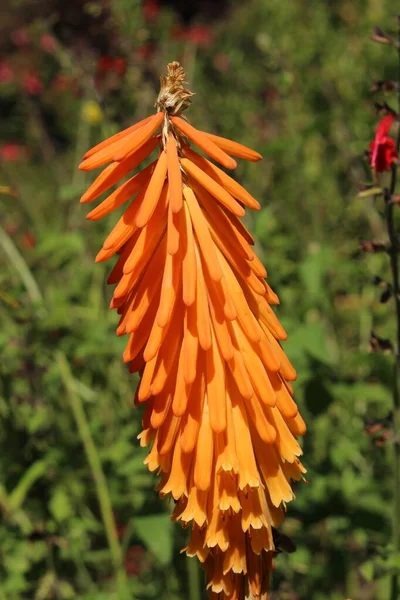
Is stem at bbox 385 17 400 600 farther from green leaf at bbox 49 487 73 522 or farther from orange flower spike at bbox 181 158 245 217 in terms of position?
green leaf at bbox 49 487 73 522

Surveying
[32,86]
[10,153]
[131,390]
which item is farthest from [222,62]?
[131,390]

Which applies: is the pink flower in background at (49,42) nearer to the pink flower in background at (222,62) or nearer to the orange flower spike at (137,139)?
the pink flower in background at (222,62)

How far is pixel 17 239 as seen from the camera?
23.2ft

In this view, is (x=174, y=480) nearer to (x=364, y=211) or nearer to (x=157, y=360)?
(x=157, y=360)

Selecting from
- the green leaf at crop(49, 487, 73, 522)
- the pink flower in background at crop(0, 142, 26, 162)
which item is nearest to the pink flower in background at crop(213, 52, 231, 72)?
the pink flower in background at crop(0, 142, 26, 162)

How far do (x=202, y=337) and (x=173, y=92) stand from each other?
62 centimetres

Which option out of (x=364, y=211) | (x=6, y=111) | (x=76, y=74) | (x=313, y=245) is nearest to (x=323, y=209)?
(x=364, y=211)

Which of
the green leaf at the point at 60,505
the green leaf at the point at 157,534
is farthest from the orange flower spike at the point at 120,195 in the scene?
the green leaf at the point at 60,505

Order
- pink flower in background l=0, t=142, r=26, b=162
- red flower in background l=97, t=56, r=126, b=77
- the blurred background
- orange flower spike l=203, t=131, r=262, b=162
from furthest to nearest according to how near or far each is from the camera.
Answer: pink flower in background l=0, t=142, r=26, b=162 → red flower in background l=97, t=56, r=126, b=77 → the blurred background → orange flower spike l=203, t=131, r=262, b=162

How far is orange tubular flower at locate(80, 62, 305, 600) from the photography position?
6.32ft

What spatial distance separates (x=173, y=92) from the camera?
1931 mm

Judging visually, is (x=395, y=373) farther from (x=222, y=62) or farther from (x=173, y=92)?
(x=222, y=62)

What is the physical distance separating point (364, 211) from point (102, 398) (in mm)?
2452

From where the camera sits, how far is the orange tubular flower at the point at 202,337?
193cm
